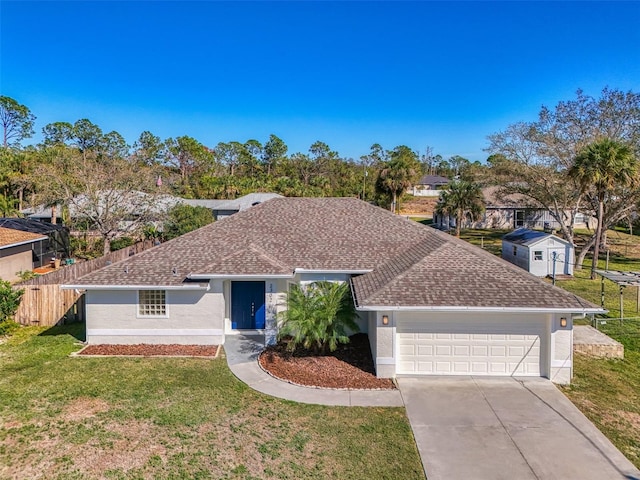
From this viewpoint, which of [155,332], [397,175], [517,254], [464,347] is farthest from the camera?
[397,175]

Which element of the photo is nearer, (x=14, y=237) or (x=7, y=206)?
(x=14, y=237)

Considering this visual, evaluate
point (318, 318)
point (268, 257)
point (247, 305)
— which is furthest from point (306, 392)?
point (268, 257)

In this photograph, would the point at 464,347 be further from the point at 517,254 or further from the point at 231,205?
the point at 231,205

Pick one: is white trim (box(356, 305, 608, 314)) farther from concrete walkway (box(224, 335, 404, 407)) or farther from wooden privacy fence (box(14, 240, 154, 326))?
wooden privacy fence (box(14, 240, 154, 326))

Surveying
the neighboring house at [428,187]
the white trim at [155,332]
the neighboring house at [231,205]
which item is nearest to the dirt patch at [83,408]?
the white trim at [155,332]

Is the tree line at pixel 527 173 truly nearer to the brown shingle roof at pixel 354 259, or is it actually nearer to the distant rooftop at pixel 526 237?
the distant rooftop at pixel 526 237

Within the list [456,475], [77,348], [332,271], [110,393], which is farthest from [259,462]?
[77,348]

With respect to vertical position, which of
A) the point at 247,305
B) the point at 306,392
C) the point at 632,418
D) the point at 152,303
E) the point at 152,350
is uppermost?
the point at 152,303
